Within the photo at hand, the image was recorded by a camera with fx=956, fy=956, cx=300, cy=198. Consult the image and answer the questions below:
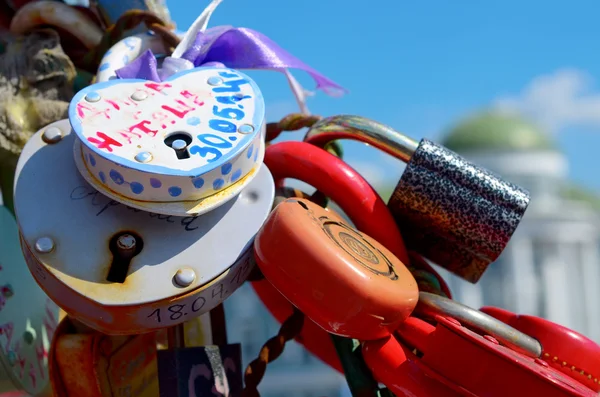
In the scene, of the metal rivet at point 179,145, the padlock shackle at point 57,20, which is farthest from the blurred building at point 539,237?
the metal rivet at point 179,145

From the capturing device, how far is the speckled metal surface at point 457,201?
3.75ft

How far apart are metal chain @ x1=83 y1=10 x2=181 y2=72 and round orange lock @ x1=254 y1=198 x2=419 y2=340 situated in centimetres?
39

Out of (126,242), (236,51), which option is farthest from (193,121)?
(236,51)

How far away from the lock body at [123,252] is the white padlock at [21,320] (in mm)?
256

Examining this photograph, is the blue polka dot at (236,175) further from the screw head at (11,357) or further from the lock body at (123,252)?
the screw head at (11,357)

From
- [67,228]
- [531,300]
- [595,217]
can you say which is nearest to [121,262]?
[67,228]

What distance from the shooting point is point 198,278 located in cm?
101

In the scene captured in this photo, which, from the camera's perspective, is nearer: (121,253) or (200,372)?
(121,253)

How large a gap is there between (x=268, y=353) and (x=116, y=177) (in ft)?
0.93

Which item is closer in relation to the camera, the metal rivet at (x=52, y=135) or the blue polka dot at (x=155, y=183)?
the blue polka dot at (x=155, y=183)

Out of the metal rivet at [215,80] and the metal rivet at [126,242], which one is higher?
the metal rivet at [215,80]

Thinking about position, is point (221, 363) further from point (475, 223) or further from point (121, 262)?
point (475, 223)

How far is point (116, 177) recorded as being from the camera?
996 millimetres

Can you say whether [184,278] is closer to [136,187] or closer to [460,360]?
[136,187]
